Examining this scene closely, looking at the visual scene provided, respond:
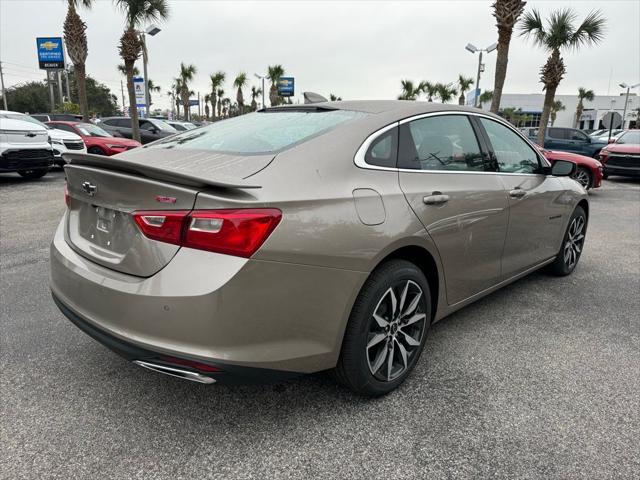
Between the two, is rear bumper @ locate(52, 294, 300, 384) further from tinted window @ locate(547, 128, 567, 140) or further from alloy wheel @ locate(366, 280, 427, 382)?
tinted window @ locate(547, 128, 567, 140)

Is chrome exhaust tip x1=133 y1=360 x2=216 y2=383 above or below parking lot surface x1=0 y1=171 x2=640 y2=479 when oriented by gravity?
above

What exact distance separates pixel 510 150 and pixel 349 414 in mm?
2410

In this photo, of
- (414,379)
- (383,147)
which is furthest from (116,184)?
(414,379)

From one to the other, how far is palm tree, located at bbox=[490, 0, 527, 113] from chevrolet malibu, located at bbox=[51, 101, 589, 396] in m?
14.3

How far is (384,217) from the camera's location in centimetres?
235

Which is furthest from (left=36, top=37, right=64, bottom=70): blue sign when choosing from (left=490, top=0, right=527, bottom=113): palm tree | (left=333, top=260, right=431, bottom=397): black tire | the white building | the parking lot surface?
the white building

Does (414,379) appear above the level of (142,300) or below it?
below

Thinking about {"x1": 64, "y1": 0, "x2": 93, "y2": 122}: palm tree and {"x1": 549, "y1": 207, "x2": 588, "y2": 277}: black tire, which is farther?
{"x1": 64, "y1": 0, "x2": 93, "y2": 122}: palm tree

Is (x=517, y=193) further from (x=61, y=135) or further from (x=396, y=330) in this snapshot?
(x=61, y=135)

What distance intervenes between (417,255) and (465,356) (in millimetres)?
854

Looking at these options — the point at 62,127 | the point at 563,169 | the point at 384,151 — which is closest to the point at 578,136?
the point at 563,169

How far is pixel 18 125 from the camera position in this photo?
10383 mm

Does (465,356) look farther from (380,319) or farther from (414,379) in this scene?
(380,319)

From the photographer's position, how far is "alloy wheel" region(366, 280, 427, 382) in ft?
8.07
